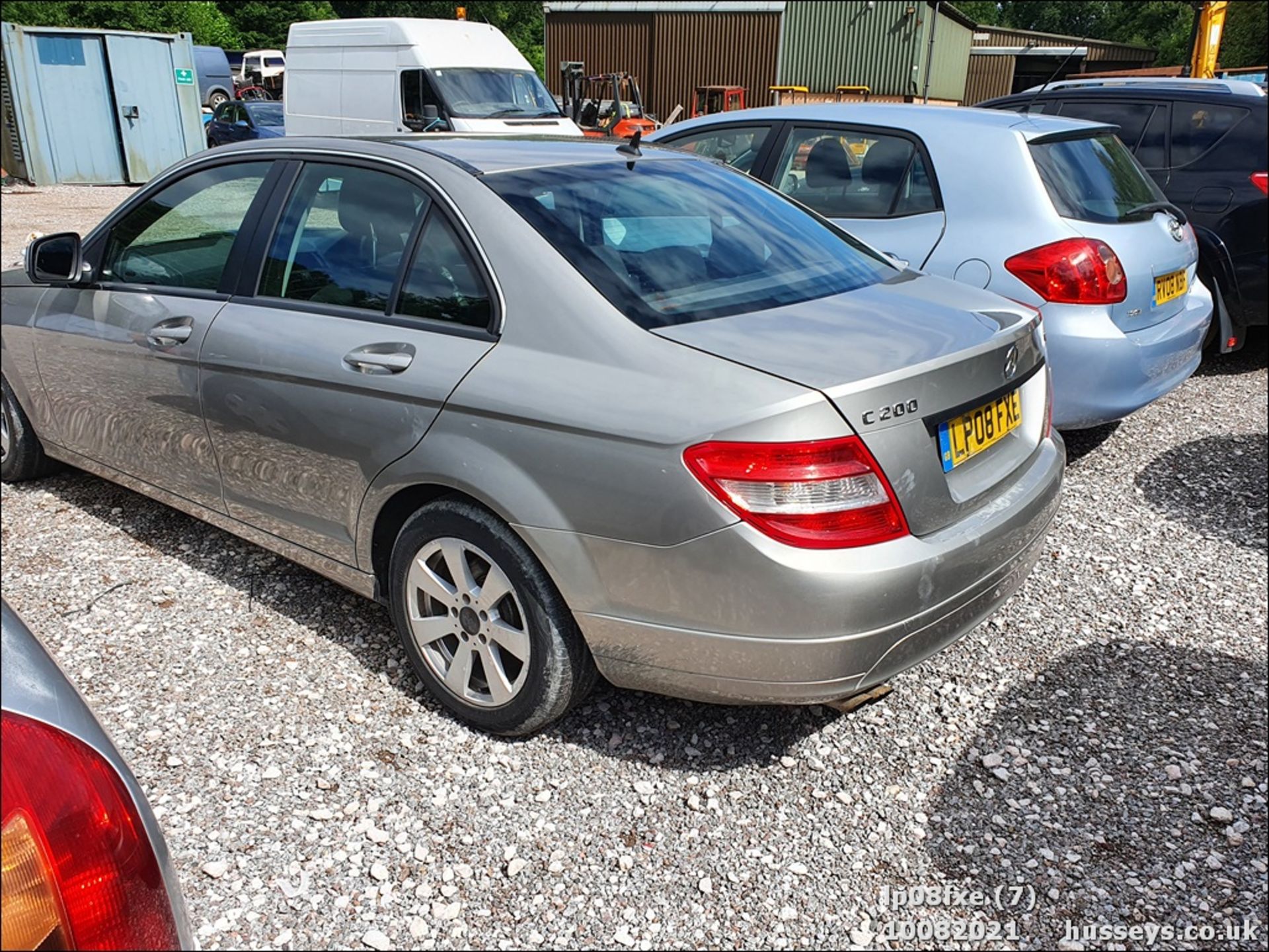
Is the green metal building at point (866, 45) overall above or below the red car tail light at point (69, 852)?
above

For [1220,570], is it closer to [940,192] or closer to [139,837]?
[940,192]

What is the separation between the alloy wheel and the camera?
2.71 metres

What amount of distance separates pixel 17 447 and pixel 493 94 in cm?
1260

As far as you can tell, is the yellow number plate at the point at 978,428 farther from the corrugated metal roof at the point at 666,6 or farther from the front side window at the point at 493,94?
the corrugated metal roof at the point at 666,6

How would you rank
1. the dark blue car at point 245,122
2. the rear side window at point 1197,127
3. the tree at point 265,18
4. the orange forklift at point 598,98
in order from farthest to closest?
the orange forklift at point 598,98 → the dark blue car at point 245,122 → the tree at point 265,18 → the rear side window at point 1197,127

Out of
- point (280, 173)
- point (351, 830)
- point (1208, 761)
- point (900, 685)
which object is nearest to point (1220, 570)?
point (1208, 761)

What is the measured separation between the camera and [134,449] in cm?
370

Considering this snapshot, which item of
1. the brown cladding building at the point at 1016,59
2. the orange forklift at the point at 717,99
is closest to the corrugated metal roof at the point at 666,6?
the orange forklift at the point at 717,99

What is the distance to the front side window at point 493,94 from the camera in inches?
582

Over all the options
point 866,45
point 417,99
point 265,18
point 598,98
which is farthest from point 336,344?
point 866,45

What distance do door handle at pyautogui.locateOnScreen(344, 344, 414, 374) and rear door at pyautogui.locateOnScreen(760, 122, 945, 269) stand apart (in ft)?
8.53

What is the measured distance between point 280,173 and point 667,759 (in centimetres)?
222

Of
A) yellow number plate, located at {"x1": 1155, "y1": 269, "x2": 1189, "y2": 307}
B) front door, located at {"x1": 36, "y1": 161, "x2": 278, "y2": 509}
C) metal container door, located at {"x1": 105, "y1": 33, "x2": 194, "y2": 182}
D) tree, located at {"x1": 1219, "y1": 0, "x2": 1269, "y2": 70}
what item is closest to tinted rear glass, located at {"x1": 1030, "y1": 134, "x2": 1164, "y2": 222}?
yellow number plate, located at {"x1": 1155, "y1": 269, "x2": 1189, "y2": 307}

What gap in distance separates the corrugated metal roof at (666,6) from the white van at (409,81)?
73.0ft
